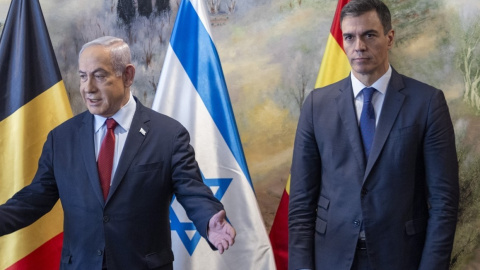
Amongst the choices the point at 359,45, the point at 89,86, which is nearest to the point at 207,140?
the point at 89,86

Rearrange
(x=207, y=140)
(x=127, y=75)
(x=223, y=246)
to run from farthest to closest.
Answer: (x=207, y=140)
(x=127, y=75)
(x=223, y=246)

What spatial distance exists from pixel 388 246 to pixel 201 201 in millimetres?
625

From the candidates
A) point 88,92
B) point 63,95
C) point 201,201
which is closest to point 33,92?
point 63,95

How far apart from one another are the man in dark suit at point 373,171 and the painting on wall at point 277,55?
117 centimetres

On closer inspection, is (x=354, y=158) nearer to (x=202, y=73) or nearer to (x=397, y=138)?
(x=397, y=138)

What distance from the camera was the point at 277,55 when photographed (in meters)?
3.59

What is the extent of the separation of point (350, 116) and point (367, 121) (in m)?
0.06

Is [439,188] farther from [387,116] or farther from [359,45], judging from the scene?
[359,45]

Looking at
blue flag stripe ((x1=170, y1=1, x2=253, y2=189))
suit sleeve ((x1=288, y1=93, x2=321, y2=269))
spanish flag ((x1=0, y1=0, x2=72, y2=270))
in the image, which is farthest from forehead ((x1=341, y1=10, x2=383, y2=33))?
spanish flag ((x1=0, y1=0, x2=72, y2=270))

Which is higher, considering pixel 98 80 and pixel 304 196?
pixel 98 80

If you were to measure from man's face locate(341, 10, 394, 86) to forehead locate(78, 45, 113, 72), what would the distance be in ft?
2.67

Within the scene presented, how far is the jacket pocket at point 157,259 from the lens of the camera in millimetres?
2311

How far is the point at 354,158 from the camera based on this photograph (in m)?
2.21

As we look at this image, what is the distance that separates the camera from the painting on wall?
3357 millimetres
